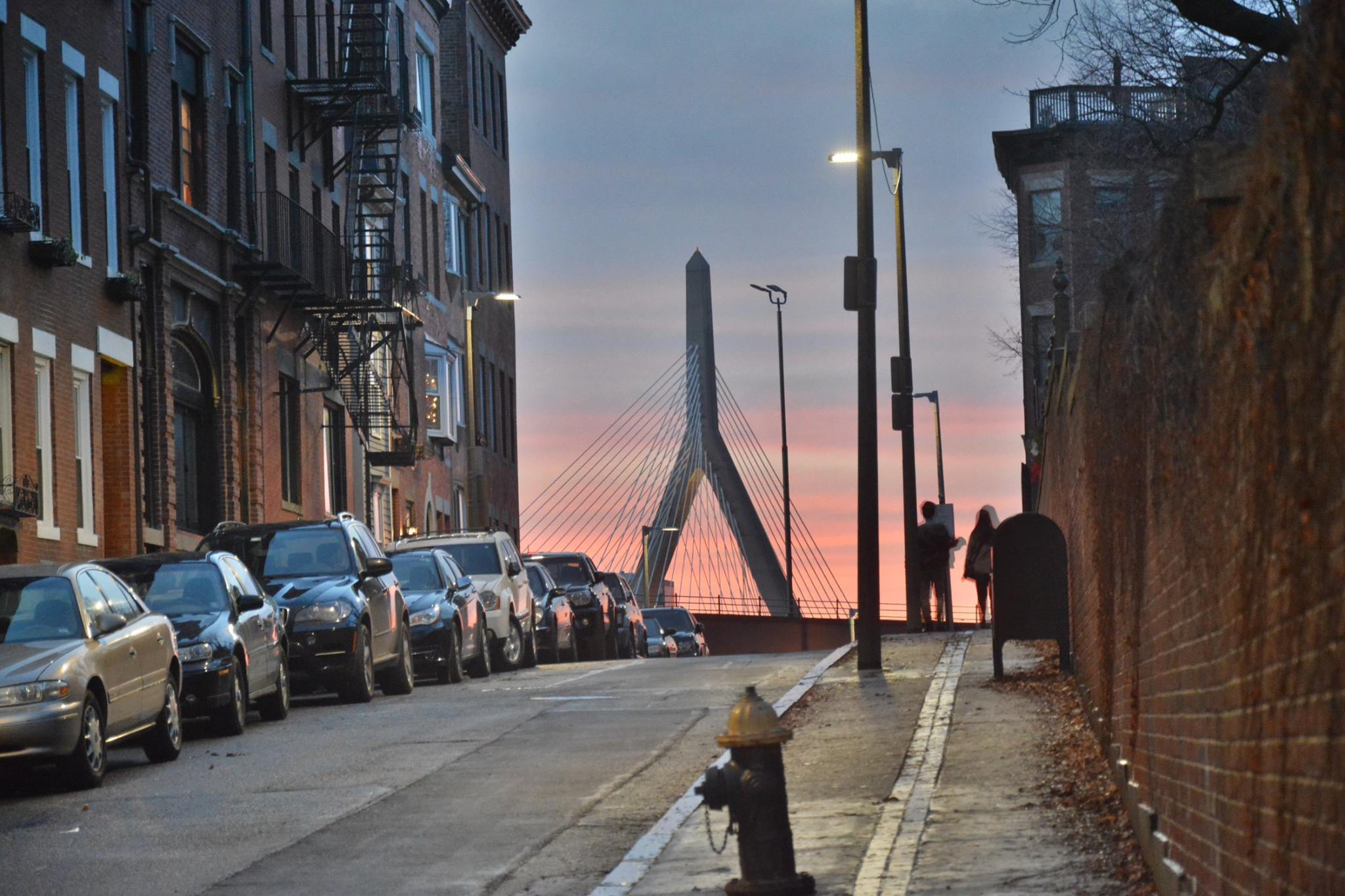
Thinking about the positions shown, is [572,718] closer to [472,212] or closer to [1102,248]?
[1102,248]

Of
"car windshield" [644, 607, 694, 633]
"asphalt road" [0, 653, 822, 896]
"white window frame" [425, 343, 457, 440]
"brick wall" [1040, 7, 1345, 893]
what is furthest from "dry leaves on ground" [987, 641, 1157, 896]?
"white window frame" [425, 343, 457, 440]

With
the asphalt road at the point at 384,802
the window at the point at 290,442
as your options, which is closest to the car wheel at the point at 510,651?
the window at the point at 290,442

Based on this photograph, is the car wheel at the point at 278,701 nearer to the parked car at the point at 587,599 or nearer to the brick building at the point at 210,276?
the brick building at the point at 210,276

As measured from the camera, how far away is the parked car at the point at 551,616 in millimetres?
32500

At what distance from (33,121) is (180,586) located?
9784 millimetres

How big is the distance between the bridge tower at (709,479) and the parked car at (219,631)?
3684 cm

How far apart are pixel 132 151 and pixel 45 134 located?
143 inches

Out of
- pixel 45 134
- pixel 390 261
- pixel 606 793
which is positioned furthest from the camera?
pixel 390 261

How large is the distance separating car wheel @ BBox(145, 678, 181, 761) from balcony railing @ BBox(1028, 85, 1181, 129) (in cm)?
1628

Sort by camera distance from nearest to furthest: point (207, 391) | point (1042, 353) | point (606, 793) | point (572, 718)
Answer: point (606, 793)
point (572, 718)
point (207, 391)
point (1042, 353)

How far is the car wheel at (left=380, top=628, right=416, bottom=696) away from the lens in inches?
894

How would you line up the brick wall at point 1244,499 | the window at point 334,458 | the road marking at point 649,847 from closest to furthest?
the brick wall at point 1244,499 < the road marking at point 649,847 < the window at point 334,458

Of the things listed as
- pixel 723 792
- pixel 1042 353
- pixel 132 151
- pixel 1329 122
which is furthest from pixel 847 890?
pixel 1042 353

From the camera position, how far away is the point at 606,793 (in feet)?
42.3
